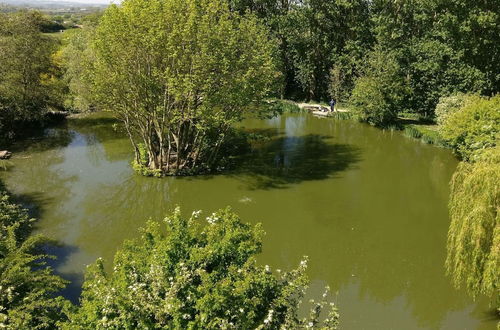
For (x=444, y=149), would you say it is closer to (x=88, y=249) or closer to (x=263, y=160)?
(x=263, y=160)

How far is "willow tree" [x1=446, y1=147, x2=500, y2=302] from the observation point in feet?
39.1

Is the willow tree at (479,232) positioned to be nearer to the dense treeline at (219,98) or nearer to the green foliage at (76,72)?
the dense treeline at (219,98)

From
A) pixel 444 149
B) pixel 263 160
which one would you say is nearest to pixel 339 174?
pixel 263 160

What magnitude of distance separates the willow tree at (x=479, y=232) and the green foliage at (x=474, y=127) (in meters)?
10.8

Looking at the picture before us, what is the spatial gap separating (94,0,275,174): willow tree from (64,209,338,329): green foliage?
13.2m

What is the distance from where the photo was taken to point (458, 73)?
33.5 metres

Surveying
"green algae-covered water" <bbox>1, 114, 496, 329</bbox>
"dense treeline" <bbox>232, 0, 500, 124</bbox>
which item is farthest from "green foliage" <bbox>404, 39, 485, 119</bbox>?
"green algae-covered water" <bbox>1, 114, 496, 329</bbox>

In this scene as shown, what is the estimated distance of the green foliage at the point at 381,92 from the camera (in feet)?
115

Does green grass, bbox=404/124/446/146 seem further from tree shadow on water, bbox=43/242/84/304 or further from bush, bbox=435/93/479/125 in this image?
tree shadow on water, bbox=43/242/84/304

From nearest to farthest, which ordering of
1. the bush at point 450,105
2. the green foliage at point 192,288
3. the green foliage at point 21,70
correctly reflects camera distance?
the green foliage at point 192,288 → the green foliage at point 21,70 → the bush at point 450,105

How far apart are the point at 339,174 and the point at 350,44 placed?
20804mm

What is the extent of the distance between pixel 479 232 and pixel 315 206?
370 inches

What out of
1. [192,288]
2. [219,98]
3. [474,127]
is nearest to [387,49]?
[474,127]

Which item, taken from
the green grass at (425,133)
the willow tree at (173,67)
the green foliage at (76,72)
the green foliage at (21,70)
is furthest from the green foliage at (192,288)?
the green foliage at (76,72)
